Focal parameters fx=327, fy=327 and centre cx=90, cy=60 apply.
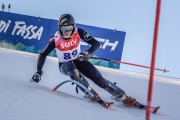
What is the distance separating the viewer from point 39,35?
8.94 m

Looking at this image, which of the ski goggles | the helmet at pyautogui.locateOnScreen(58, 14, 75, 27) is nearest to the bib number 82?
the ski goggles

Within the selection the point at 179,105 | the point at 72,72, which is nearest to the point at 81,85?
the point at 72,72

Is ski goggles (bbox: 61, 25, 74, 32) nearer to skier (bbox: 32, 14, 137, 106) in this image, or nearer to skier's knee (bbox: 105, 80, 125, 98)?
skier (bbox: 32, 14, 137, 106)

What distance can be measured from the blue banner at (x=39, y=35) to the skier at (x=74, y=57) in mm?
4170

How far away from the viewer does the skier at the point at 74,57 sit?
12.3 feet

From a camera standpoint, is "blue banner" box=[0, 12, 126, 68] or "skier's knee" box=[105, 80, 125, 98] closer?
"skier's knee" box=[105, 80, 125, 98]

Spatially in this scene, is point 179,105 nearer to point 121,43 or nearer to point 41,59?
point 41,59

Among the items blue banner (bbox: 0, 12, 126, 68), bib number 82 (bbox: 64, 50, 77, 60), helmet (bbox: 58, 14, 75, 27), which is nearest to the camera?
helmet (bbox: 58, 14, 75, 27)

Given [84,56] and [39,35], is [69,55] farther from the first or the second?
[39,35]

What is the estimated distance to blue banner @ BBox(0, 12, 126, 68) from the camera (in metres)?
8.50

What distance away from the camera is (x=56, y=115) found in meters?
2.72

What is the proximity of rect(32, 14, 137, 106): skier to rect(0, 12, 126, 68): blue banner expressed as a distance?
4170mm

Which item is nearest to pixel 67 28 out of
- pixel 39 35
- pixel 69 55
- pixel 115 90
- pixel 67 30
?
pixel 67 30

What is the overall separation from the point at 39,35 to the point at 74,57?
519 cm
